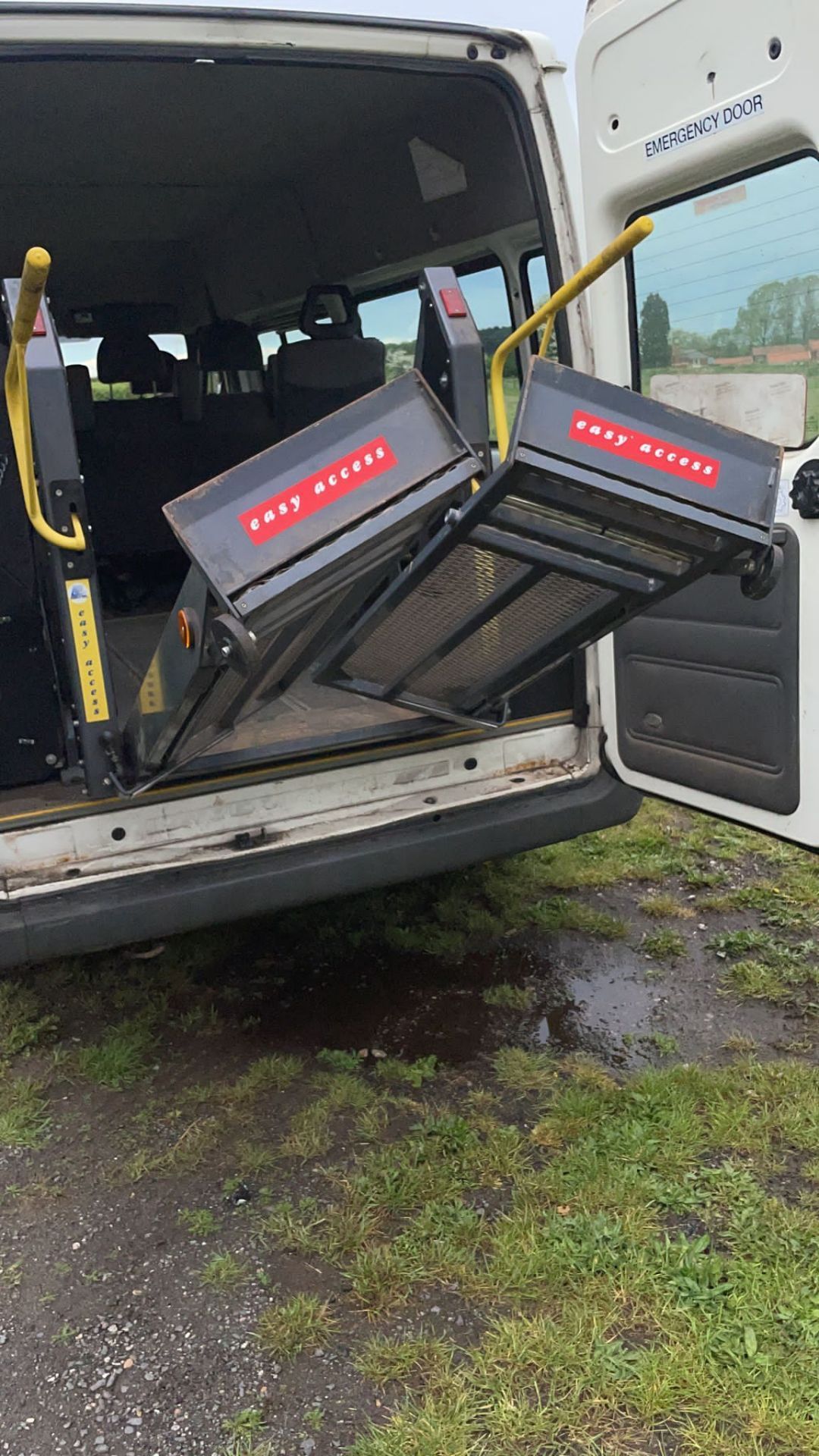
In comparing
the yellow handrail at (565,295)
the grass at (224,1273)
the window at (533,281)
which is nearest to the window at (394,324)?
the window at (533,281)

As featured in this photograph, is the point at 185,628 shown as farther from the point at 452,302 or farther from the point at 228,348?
the point at 228,348

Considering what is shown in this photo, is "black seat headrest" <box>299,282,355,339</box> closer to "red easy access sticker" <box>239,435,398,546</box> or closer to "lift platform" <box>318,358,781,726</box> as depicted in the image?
"lift platform" <box>318,358,781,726</box>

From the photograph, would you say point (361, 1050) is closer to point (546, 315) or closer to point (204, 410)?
point (546, 315)

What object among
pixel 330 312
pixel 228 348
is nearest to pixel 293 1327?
pixel 330 312

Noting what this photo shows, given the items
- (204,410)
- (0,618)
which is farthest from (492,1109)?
(204,410)

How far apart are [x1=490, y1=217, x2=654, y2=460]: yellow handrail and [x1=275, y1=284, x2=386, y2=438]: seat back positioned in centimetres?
304

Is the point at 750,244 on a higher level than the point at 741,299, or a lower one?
higher

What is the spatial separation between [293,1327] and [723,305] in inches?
96.4

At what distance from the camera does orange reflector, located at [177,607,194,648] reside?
82.7 inches

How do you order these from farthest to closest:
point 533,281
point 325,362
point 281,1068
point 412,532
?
point 325,362 → point 533,281 → point 281,1068 → point 412,532

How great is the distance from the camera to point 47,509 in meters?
2.39

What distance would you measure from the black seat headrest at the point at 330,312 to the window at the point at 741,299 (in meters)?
2.77

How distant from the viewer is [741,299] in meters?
2.48

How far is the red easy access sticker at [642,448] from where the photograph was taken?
69.1 inches
